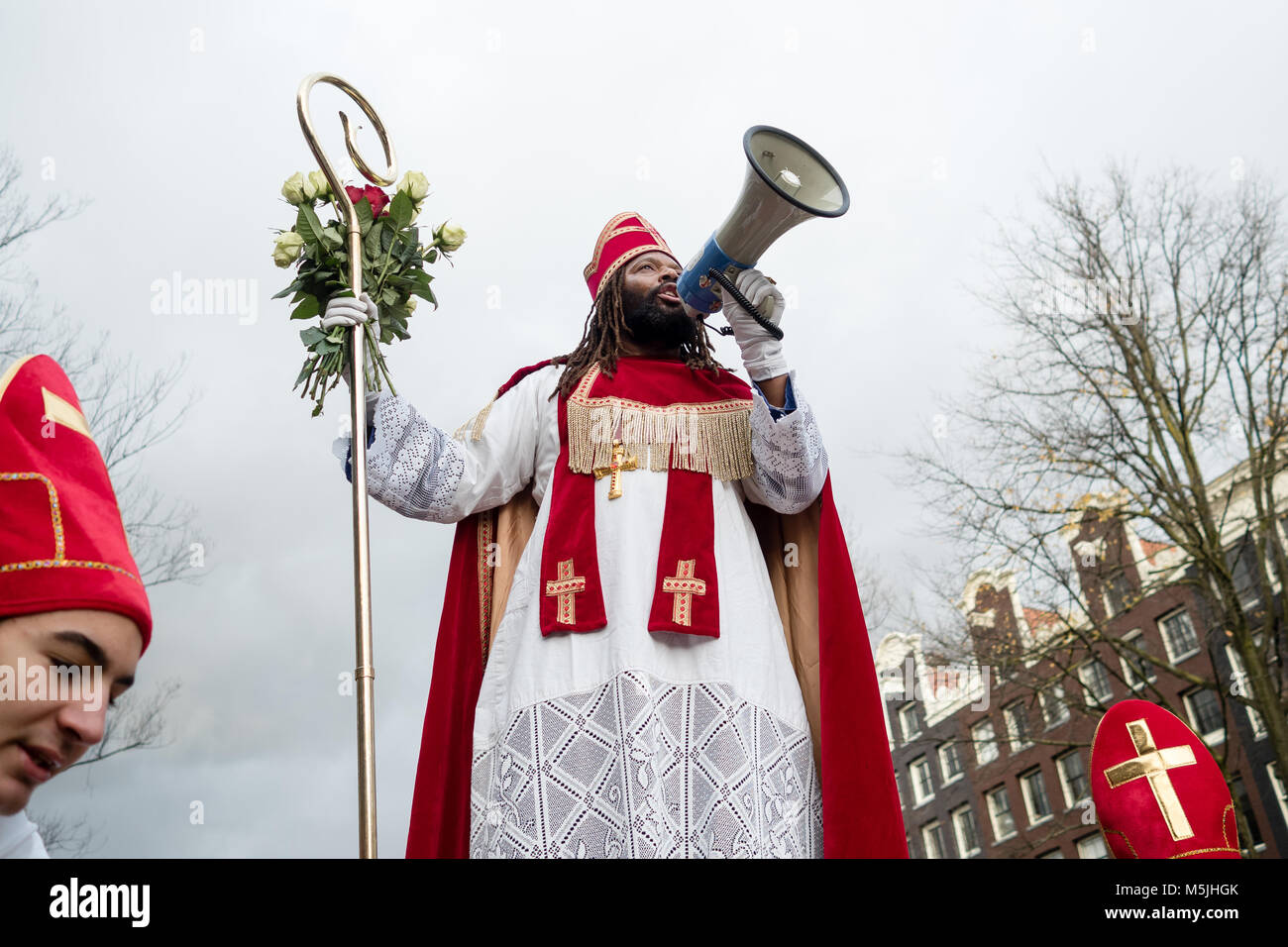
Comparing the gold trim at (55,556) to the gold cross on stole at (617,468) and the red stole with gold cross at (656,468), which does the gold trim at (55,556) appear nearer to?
the red stole with gold cross at (656,468)

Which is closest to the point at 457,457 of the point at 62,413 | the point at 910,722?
the point at 62,413

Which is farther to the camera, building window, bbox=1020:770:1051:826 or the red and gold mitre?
building window, bbox=1020:770:1051:826

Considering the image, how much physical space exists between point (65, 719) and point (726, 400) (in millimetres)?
2992

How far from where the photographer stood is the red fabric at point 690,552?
370cm

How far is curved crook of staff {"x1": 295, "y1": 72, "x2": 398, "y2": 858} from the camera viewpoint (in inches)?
111

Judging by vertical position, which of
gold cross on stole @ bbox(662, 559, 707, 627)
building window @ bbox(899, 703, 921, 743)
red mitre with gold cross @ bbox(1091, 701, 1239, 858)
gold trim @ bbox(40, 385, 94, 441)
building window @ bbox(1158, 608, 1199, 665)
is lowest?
red mitre with gold cross @ bbox(1091, 701, 1239, 858)

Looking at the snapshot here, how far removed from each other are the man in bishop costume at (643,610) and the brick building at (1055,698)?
689 millimetres

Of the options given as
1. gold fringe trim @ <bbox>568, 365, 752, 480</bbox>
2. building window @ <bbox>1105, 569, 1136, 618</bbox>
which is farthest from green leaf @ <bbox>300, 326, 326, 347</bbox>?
building window @ <bbox>1105, 569, 1136, 618</bbox>

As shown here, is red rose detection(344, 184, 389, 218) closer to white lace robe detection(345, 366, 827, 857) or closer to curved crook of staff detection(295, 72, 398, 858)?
curved crook of staff detection(295, 72, 398, 858)

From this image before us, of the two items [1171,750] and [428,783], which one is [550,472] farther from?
[1171,750]

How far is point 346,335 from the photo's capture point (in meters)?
3.68

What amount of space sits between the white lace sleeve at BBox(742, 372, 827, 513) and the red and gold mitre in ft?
2.90
